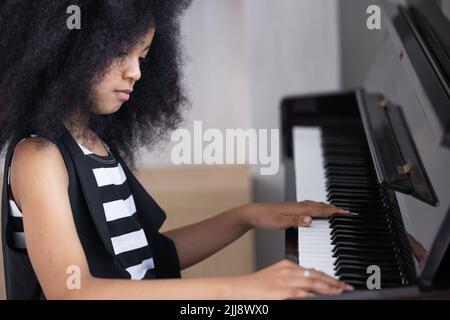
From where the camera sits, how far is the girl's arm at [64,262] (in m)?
0.82

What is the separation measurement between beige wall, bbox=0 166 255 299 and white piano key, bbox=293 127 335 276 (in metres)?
0.58

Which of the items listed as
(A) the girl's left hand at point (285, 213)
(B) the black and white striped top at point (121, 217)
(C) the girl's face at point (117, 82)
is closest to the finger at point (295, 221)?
(A) the girl's left hand at point (285, 213)

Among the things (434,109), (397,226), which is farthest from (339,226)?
(434,109)

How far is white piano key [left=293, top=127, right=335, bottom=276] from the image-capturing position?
99 cm

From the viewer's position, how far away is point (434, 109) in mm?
971

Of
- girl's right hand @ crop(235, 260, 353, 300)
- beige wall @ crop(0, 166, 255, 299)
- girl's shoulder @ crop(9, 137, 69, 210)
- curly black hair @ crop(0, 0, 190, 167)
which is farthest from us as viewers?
beige wall @ crop(0, 166, 255, 299)

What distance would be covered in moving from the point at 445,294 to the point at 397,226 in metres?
0.26

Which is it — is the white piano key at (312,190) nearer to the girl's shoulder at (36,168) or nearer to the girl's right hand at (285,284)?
the girl's right hand at (285,284)

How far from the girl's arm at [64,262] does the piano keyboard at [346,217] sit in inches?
5.6

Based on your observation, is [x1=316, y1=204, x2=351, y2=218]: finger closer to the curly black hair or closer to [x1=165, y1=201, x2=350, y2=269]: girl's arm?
[x1=165, y1=201, x2=350, y2=269]: girl's arm

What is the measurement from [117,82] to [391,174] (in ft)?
1.34

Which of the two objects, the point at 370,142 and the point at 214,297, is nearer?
the point at 214,297

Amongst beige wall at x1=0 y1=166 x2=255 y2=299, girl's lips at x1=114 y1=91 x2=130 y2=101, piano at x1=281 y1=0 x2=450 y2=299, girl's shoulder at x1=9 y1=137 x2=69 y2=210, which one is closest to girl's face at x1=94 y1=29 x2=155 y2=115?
girl's lips at x1=114 y1=91 x2=130 y2=101

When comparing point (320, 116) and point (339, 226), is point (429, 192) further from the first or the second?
point (320, 116)
